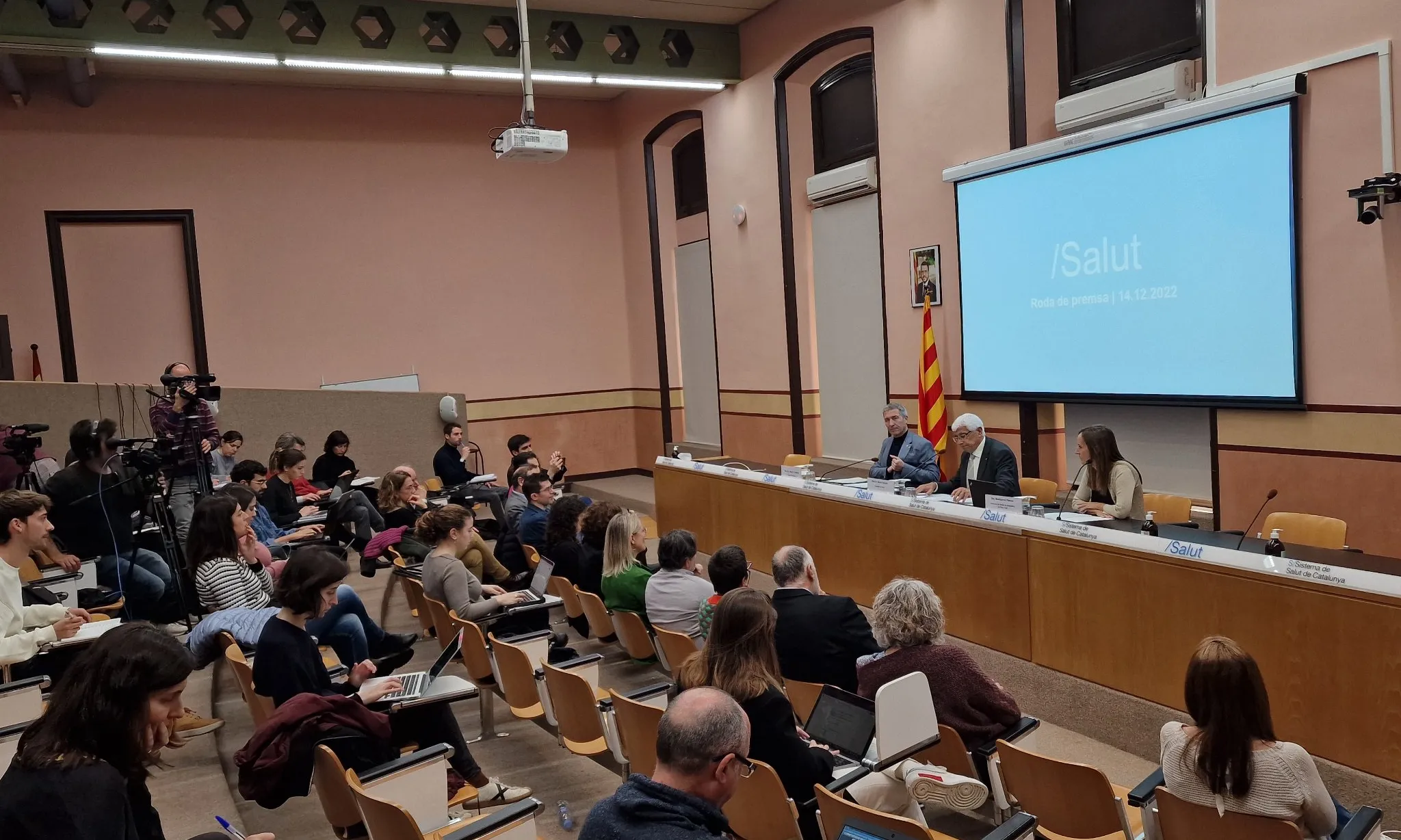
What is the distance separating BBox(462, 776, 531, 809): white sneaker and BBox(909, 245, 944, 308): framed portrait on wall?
5082 millimetres

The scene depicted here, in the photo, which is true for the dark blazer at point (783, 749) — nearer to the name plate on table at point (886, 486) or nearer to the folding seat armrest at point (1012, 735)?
the folding seat armrest at point (1012, 735)

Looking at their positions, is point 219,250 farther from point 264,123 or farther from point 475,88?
point 475,88

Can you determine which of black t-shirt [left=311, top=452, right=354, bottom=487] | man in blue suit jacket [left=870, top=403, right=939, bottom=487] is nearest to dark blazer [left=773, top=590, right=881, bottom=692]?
man in blue suit jacket [left=870, top=403, right=939, bottom=487]

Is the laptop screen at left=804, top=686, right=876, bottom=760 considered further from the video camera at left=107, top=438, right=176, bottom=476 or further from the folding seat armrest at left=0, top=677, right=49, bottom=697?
the video camera at left=107, top=438, right=176, bottom=476

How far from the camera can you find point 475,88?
10734 millimetres

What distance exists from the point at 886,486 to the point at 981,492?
0.76 metres

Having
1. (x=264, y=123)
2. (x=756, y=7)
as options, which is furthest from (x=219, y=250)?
(x=756, y=7)

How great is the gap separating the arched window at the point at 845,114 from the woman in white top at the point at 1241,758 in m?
6.44

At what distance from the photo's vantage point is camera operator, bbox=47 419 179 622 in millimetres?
4965

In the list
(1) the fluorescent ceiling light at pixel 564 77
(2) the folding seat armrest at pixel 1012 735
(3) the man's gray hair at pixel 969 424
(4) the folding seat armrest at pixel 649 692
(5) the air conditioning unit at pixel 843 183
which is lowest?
(2) the folding seat armrest at pixel 1012 735

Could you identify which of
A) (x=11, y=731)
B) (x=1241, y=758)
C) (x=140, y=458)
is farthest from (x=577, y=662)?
(x=140, y=458)

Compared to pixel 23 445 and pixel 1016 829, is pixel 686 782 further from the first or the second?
pixel 23 445

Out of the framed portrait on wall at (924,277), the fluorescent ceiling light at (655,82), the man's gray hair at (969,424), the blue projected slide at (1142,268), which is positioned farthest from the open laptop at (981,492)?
the fluorescent ceiling light at (655,82)

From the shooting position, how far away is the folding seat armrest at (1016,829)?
2072mm
